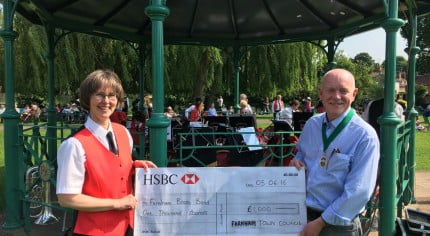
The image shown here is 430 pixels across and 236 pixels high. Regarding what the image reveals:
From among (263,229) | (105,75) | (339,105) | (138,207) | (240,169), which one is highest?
(105,75)

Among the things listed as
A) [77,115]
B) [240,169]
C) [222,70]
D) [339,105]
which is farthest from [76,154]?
[77,115]

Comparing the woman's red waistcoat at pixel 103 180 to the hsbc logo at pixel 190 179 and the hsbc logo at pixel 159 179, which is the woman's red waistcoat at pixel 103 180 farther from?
the hsbc logo at pixel 190 179

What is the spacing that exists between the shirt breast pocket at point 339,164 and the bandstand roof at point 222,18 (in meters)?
4.69

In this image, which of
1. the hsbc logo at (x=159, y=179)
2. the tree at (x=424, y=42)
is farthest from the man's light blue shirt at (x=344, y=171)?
the tree at (x=424, y=42)

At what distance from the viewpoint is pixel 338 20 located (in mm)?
8078

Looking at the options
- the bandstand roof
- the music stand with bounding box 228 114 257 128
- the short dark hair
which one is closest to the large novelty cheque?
the short dark hair

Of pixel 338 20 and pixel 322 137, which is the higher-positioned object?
pixel 338 20

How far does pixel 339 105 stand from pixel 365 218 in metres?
2.26

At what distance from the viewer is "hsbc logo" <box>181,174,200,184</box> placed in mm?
2820

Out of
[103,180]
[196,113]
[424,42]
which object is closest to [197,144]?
[196,113]

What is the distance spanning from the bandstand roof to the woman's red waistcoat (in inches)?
197

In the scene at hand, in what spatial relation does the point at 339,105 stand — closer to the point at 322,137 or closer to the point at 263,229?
the point at 322,137

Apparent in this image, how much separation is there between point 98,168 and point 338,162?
1.42 m

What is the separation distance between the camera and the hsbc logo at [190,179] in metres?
2.82
